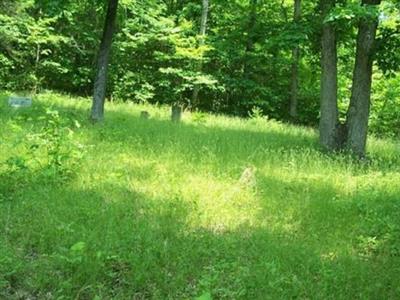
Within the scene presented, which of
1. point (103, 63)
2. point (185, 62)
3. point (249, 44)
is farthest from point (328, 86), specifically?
point (249, 44)

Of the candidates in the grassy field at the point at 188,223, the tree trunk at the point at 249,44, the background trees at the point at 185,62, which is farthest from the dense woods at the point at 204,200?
the tree trunk at the point at 249,44

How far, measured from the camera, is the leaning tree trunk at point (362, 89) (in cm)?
1034

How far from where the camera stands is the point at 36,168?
686 cm

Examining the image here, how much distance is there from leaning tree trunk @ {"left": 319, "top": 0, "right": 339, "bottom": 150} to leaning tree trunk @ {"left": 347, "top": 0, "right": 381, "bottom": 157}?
0.59m

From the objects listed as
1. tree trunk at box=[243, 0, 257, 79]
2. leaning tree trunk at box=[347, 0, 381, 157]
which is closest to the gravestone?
leaning tree trunk at box=[347, 0, 381, 157]

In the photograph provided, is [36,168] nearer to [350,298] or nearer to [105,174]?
[105,174]

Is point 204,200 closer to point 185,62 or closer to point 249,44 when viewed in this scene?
point 185,62

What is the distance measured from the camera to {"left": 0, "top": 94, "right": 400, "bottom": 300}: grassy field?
445 cm

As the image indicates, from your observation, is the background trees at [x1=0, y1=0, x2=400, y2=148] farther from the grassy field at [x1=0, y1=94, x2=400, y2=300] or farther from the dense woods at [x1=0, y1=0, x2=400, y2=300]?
the grassy field at [x1=0, y1=94, x2=400, y2=300]

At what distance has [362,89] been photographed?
34.0ft

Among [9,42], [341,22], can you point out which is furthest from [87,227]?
[9,42]

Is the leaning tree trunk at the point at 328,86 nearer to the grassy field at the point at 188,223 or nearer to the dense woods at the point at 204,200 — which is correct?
the dense woods at the point at 204,200

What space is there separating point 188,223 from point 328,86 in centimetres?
670

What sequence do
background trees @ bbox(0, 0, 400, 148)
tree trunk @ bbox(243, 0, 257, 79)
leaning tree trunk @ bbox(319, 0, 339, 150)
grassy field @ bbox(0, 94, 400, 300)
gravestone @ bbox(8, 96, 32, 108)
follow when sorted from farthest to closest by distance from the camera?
tree trunk @ bbox(243, 0, 257, 79), background trees @ bbox(0, 0, 400, 148), gravestone @ bbox(8, 96, 32, 108), leaning tree trunk @ bbox(319, 0, 339, 150), grassy field @ bbox(0, 94, 400, 300)
